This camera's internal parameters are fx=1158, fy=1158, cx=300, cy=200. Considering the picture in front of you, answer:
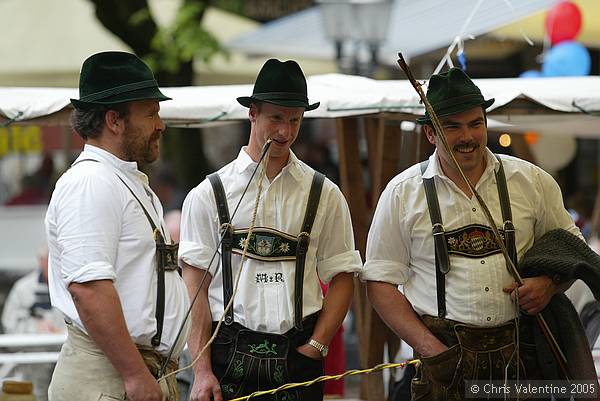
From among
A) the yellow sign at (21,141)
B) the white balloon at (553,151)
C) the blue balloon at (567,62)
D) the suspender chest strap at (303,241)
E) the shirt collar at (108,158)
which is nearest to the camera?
the shirt collar at (108,158)

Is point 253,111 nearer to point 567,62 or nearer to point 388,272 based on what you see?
point 388,272

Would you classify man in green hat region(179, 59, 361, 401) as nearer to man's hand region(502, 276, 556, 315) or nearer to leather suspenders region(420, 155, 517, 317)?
leather suspenders region(420, 155, 517, 317)

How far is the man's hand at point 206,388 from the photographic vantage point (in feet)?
14.8

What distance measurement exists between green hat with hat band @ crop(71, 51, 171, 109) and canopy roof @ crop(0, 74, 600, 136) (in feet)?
5.50

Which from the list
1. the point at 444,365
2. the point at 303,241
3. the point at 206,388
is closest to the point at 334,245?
the point at 303,241

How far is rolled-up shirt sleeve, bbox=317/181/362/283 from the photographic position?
15.4ft

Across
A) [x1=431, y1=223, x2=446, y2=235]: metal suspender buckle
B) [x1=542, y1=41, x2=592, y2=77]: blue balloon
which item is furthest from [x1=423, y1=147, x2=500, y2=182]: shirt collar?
[x1=542, y1=41, x2=592, y2=77]: blue balloon

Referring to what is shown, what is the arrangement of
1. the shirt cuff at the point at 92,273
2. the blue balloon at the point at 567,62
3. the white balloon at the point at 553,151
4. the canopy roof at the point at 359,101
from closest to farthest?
1. the shirt cuff at the point at 92,273
2. the canopy roof at the point at 359,101
3. the blue balloon at the point at 567,62
4. the white balloon at the point at 553,151

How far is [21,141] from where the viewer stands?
53.7 feet

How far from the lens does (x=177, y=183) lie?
538 inches

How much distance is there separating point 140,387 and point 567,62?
22.7 ft

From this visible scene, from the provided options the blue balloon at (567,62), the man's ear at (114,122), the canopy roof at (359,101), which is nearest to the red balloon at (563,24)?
the blue balloon at (567,62)

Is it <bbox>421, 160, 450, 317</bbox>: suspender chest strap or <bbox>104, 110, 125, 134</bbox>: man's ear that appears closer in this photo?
<bbox>104, 110, 125, 134</bbox>: man's ear

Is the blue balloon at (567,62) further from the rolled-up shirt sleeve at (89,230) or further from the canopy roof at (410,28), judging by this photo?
the rolled-up shirt sleeve at (89,230)
